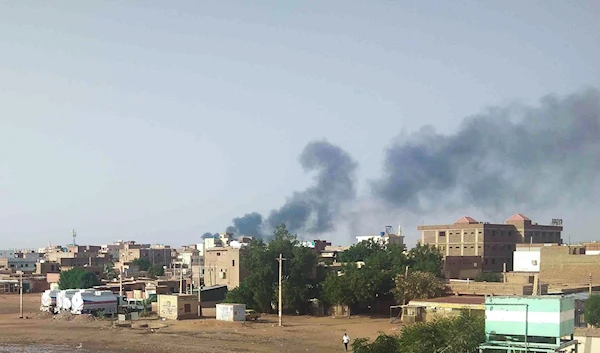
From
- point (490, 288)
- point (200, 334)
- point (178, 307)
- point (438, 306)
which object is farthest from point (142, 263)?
point (438, 306)

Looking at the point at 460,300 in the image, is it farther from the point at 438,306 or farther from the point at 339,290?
Answer: the point at 339,290

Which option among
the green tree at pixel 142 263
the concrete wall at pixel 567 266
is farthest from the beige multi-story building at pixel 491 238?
the green tree at pixel 142 263

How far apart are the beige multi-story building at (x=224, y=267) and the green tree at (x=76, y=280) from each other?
20.6 m

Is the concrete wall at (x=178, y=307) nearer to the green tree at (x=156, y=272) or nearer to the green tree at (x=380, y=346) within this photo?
the green tree at (x=380, y=346)

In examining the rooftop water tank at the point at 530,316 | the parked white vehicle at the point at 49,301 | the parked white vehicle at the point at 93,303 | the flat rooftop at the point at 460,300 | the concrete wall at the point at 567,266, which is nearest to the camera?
the rooftop water tank at the point at 530,316

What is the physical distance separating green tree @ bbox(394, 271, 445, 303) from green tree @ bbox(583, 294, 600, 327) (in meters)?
15.7

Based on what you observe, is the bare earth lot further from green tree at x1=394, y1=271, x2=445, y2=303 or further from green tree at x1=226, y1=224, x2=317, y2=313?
green tree at x1=394, y1=271, x2=445, y2=303

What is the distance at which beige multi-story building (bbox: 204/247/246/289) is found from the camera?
76688 mm

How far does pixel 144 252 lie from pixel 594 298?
129879 mm

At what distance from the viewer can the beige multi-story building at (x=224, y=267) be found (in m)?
76.7

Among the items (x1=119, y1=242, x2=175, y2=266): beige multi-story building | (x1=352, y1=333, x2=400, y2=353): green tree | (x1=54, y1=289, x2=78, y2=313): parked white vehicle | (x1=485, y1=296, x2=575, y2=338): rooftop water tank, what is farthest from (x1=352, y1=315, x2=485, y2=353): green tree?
(x1=119, y1=242, x2=175, y2=266): beige multi-story building

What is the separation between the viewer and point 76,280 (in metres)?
91.2

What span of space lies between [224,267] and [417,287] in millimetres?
30951

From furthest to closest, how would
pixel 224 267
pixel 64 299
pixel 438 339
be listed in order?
pixel 224 267 < pixel 64 299 < pixel 438 339
